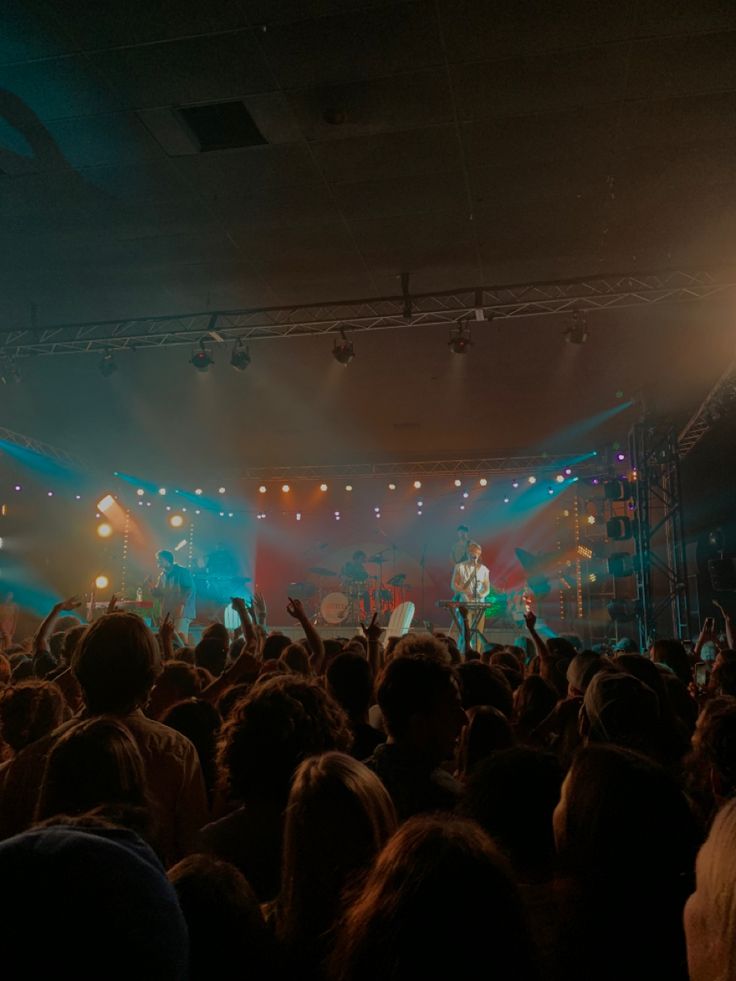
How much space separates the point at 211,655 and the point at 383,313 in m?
4.98

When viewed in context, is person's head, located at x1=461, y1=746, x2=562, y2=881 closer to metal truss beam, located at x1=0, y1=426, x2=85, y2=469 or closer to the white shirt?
the white shirt

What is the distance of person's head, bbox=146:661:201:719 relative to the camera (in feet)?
11.4

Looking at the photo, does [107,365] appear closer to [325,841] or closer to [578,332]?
[578,332]

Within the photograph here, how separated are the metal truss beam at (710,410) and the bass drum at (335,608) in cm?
906

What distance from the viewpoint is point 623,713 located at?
241 centimetres

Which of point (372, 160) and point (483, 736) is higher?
point (372, 160)

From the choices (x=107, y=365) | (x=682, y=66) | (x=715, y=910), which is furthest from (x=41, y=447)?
(x=715, y=910)

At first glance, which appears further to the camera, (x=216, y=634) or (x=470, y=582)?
(x=470, y=582)

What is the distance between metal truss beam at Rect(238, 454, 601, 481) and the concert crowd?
13.8 metres

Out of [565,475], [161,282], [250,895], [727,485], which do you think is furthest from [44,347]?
[565,475]

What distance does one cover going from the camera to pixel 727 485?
12.0m

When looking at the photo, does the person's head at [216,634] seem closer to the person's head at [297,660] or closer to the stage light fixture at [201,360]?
the person's head at [297,660]

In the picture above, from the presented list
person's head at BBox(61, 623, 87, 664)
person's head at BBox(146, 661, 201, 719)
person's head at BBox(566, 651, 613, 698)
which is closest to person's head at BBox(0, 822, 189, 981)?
person's head at BBox(146, 661, 201, 719)

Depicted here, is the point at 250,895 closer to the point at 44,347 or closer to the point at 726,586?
the point at 44,347
